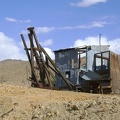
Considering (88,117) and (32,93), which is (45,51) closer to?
(32,93)

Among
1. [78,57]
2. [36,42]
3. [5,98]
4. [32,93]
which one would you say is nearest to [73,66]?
[78,57]

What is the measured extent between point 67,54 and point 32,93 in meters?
10.1

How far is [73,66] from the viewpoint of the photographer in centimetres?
2512

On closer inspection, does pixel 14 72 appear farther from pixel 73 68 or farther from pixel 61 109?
pixel 61 109

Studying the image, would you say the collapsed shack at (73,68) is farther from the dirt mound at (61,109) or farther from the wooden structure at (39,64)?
the dirt mound at (61,109)

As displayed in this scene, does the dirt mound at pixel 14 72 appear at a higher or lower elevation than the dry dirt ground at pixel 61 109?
higher

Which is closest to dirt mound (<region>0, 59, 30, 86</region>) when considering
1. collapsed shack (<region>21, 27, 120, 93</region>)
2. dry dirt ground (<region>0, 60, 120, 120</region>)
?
collapsed shack (<region>21, 27, 120, 93</region>)

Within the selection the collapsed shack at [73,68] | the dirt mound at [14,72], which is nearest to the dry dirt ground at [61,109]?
the collapsed shack at [73,68]

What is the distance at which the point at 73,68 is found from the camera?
25000 millimetres

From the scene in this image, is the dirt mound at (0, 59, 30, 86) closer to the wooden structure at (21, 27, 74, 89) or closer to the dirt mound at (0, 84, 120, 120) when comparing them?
the wooden structure at (21, 27, 74, 89)

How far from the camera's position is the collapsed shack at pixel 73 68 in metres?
23.8

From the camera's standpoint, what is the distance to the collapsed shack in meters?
23.8

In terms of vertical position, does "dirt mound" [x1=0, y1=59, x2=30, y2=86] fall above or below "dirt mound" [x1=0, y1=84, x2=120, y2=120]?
above

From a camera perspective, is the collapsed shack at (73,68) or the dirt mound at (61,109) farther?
the collapsed shack at (73,68)
